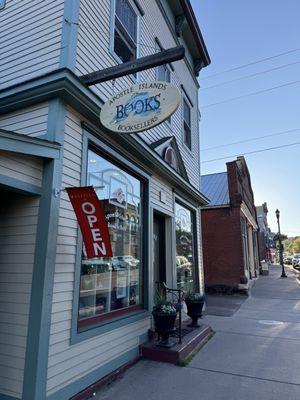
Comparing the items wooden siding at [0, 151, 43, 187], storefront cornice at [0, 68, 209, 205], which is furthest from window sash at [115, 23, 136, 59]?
wooden siding at [0, 151, 43, 187]

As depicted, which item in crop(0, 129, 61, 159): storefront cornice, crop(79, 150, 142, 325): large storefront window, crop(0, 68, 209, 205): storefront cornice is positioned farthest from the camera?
crop(79, 150, 142, 325): large storefront window

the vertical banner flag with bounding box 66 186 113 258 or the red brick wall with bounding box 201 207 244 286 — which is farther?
the red brick wall with bounding box 201 207 244 286

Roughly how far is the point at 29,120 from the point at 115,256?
246 centimetres

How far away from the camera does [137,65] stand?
A: 13.4 feet

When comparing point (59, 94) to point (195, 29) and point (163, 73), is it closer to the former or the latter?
point (163, 73)

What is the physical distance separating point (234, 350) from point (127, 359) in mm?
2094

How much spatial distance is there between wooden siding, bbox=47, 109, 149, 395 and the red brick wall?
11.2m

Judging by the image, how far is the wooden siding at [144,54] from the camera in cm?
463

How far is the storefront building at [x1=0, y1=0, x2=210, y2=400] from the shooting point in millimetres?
3469

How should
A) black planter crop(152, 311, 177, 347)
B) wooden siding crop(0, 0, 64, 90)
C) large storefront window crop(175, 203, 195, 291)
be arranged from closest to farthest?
wooden siding crop(0, 0, 64, 90)
black planter crop(152, 311, 177, 347)
large storefront window crop(175, 203, 195, 291)

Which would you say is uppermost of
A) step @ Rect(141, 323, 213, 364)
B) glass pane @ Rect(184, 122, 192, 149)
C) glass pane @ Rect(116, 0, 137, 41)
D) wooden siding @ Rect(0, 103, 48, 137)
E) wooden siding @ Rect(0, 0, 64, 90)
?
glass pane @ Rect(116, 0, 137, 41)

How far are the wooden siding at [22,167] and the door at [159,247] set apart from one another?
3.83 metres

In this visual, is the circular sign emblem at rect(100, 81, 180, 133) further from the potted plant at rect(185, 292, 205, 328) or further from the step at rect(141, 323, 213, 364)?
the potted plant at rect(185, 292, 205, 328)

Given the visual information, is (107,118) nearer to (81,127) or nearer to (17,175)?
(81,127)
